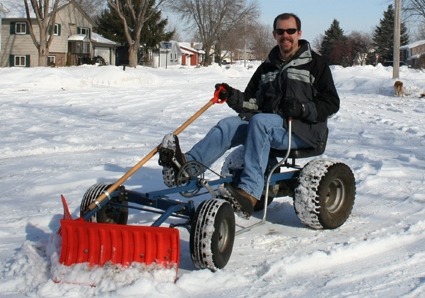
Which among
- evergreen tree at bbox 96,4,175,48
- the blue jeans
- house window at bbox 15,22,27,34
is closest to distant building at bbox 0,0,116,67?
house window at bbox 15,22,27,34

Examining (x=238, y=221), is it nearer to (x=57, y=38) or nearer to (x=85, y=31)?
(x=57, y=38)

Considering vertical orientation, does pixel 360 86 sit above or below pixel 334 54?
below

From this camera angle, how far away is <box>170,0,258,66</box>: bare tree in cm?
7456

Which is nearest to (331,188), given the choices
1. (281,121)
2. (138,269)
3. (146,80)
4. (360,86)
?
(281,121)

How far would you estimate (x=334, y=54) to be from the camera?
79.0 meters

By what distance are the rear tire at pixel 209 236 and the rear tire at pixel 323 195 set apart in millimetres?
943

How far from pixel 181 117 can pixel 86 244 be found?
35.7 feet

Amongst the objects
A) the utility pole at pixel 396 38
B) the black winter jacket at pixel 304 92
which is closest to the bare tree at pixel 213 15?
the utility pole at pixel 396 38

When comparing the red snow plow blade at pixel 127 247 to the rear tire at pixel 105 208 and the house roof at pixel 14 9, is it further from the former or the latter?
the house roof at pixel 14 9

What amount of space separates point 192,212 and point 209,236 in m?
0.33

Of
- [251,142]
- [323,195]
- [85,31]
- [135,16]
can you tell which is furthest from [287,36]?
[85,31]

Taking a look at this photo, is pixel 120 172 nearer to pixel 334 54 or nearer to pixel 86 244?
pixel 86 244

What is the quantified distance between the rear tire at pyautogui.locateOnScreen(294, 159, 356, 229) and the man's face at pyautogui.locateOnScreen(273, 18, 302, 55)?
94cm

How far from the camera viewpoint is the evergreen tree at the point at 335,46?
78.1 m
